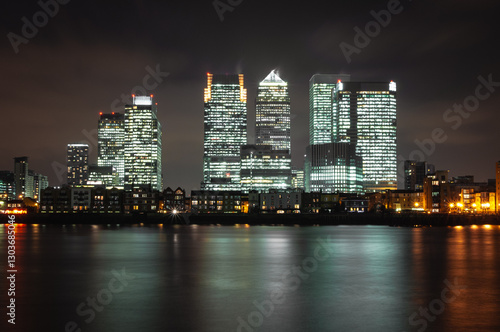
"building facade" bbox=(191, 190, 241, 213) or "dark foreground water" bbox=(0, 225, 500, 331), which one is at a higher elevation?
"building facade" bbox=(191, 190, 241, 213)

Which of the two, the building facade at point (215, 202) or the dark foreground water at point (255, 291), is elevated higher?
the building facade at point (215, 202)

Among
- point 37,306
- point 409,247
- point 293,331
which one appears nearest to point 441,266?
point 409,247

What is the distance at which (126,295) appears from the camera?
33.3 m

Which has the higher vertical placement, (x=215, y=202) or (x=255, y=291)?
(x=215, y=202)

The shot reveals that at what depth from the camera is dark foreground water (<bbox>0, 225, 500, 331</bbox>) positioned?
26.2m

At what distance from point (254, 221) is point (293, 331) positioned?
14227 cm

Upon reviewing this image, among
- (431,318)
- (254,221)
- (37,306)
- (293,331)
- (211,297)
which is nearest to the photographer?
(293,331)

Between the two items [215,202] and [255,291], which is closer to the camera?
[255,291]

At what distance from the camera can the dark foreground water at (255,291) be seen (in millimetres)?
26156

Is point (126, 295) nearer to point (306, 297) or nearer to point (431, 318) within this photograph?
point (306, 297)

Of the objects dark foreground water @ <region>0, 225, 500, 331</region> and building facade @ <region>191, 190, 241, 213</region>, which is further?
building facade @ <region>191, 190, 241, 213</region>

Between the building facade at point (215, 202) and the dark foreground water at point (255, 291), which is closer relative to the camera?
the dark foreground water at point (255, 291)

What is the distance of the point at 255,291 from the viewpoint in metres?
35.2

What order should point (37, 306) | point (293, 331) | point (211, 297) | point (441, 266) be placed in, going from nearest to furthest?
point (293, 331), point (37, 306), point (211, 297), point (441, 266)
